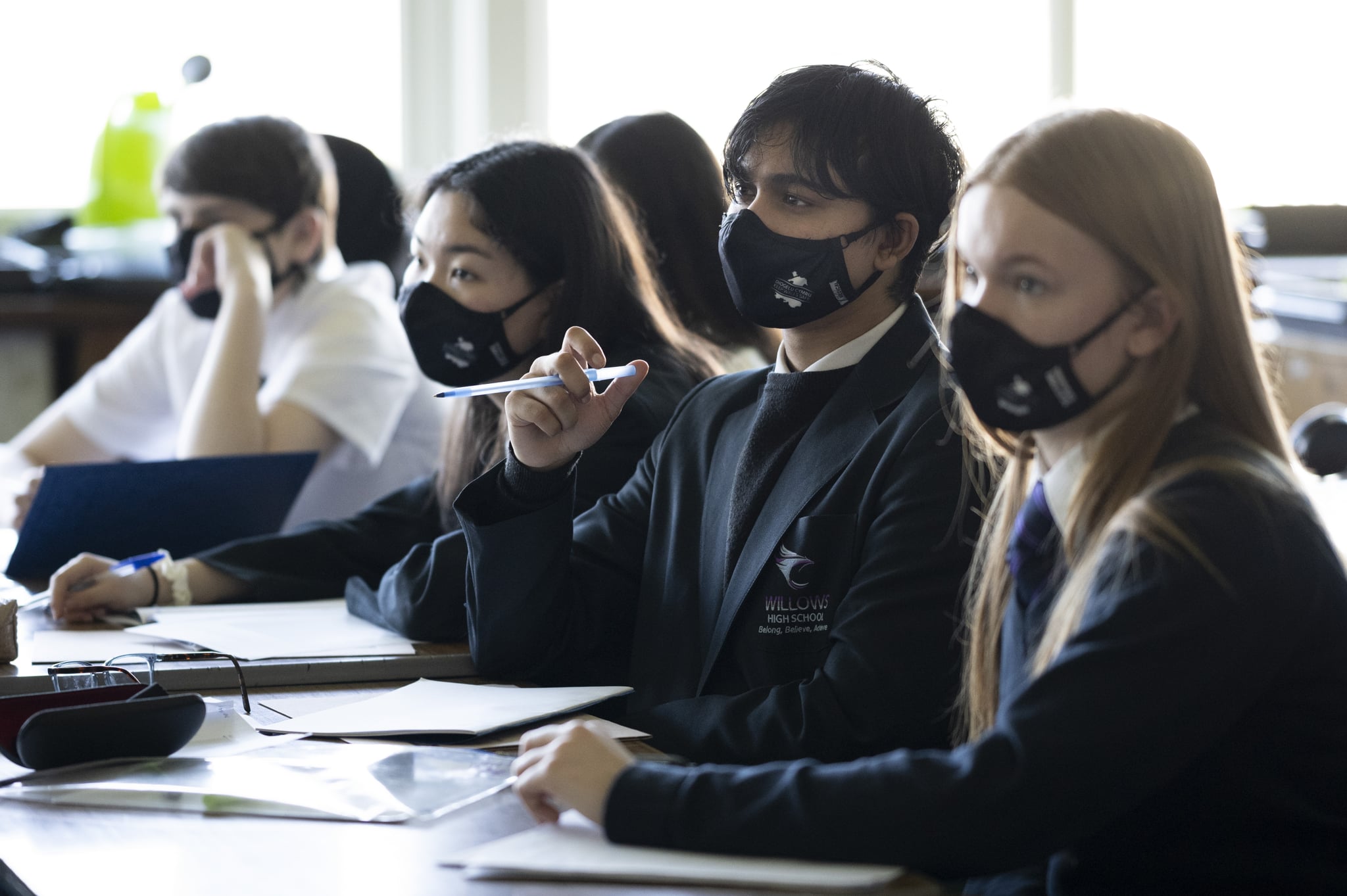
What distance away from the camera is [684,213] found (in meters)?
2.00

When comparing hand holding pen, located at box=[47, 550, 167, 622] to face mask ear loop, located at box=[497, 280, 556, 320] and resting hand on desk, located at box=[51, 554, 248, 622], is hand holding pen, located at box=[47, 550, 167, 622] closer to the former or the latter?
resting hand on desk, located at box=[51, 554, 248, 622]

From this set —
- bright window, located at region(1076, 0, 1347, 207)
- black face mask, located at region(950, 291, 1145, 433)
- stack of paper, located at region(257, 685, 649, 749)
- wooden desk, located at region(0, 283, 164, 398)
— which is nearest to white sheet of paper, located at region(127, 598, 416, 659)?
stack of paper, located at region(257, 685, 649, 749)

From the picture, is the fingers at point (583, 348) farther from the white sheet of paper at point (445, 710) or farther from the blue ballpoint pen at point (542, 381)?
the white sheet of paper at point (445, 710)

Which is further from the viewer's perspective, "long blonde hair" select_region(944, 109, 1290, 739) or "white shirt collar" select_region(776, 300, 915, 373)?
"white shirt collar" select_region(776, 300, 915, 373)

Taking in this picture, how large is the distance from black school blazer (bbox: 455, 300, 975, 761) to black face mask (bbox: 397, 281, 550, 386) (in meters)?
0.31

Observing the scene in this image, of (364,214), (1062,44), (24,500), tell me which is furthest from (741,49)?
(24,500)

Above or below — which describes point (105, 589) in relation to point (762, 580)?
below

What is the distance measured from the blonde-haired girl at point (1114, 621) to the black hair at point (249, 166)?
1827 mm

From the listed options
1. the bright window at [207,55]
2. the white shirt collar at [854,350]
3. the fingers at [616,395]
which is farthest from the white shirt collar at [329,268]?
the white shirt collar at [854,350]

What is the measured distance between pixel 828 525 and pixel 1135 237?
16.4 inches

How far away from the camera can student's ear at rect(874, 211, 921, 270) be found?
1.31 meters

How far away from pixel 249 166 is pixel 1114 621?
210 cm

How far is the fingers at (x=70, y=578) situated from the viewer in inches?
63.3

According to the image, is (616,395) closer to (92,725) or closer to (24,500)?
(92,725)
